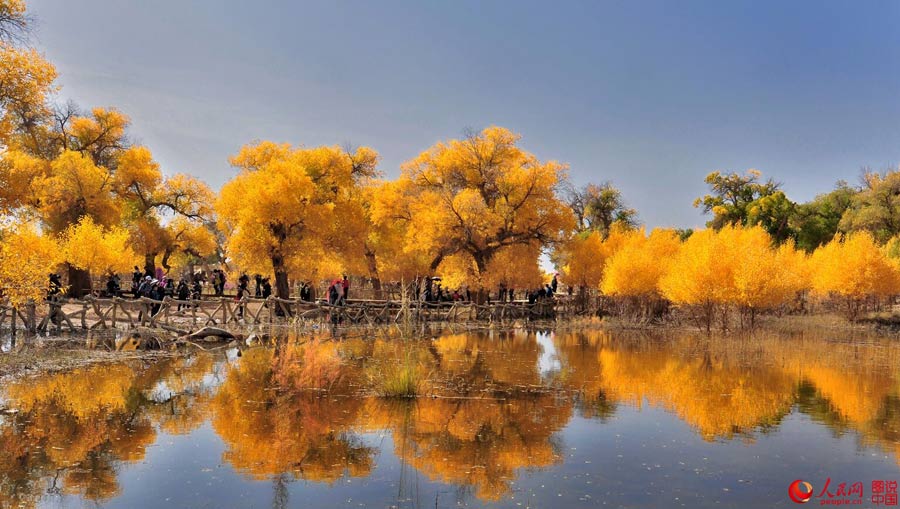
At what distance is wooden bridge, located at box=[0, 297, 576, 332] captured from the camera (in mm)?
21609

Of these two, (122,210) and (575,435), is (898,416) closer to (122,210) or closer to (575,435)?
(575,435)

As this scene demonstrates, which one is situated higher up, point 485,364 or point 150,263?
point 150,263

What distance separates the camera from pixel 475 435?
10.1 m

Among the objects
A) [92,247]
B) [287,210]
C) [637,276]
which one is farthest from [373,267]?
[637,276]

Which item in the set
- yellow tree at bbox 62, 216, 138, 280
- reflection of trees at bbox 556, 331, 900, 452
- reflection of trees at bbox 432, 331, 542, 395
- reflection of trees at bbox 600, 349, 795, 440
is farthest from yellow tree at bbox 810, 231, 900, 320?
yellow tree at bbox 62, 216, 138, 280

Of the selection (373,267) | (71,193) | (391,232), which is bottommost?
(373,267)

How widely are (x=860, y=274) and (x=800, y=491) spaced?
33.3 m

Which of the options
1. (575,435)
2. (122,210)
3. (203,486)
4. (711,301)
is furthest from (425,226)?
(203,486)

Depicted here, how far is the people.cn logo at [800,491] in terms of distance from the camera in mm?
7555

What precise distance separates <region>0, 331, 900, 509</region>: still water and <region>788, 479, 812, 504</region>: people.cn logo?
0.10 m

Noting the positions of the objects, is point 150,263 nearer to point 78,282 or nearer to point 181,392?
point 78,282

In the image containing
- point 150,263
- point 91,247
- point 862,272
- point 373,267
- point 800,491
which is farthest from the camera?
point 373,267

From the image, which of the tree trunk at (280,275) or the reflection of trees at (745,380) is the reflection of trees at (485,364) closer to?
the reflection of trees at (745,380)

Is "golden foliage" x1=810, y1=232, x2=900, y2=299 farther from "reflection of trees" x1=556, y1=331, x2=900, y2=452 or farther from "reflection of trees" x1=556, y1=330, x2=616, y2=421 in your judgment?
"reflection of trees" x1=556, y1=330, x2=616, y2=421
